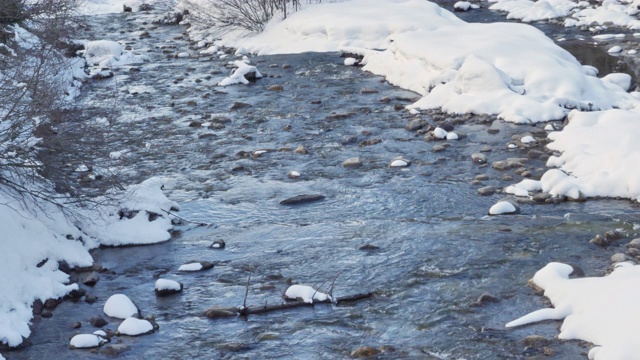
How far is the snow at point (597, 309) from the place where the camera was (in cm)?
557

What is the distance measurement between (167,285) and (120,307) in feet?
1.64

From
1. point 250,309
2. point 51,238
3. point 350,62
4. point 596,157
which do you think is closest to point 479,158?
point 596,157

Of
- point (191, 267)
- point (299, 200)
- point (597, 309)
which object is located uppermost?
point (597, 309)

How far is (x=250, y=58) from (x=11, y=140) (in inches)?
398

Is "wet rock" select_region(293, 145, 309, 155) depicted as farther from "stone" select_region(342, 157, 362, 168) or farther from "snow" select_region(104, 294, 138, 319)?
"snow" select_region(104, 294, 138, 319)

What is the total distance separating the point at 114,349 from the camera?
612cm

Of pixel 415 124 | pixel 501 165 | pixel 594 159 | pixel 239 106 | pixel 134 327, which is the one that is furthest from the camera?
pixel 239 106

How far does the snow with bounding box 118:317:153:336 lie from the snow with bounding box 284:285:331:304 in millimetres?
1089

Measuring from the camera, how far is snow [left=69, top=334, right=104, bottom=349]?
6.20 metres

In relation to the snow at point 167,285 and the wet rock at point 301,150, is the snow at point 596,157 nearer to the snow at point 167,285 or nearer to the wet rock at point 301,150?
the wet rock at point 301,150

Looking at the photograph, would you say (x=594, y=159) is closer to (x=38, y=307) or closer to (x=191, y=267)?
(x=191, y=267)

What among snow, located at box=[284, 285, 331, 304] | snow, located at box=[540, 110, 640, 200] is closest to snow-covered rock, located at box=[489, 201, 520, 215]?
snow, located at box=[540, 110, 640, 200]

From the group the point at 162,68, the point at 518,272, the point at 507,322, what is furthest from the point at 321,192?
the point at 162,68

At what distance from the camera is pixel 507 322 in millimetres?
6219
